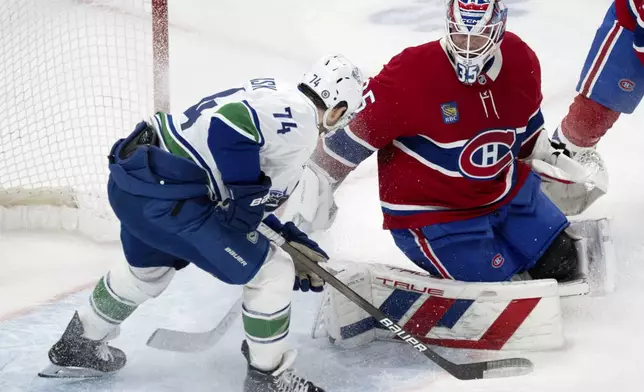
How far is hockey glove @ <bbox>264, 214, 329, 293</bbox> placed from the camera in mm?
2322

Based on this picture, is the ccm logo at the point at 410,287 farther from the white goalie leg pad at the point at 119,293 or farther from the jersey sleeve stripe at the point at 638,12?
the jersey sleeve stripe at the point at 638,12

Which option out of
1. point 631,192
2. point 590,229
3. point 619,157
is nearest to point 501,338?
point 590,229

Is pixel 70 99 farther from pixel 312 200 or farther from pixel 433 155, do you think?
pixel 433 155

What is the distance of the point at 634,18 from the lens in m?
2.98

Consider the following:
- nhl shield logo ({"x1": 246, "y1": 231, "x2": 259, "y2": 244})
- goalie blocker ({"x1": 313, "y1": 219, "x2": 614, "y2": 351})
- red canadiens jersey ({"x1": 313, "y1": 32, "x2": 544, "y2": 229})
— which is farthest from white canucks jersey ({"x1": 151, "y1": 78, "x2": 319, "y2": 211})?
goalie blocker ({"x1": 313, "y1": 219, "x2": 614, "y2": 351})

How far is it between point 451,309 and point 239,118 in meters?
0.83

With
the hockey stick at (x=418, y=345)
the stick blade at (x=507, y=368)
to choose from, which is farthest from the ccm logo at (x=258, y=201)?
the stick blade at (x=507, y=368)

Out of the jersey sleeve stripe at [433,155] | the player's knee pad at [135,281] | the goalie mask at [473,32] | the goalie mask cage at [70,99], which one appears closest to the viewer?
the player's knee pad at [135,281]

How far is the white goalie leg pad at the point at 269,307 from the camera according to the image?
2150mm


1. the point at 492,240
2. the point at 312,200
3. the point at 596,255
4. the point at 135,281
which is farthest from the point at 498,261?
the point at 135,281

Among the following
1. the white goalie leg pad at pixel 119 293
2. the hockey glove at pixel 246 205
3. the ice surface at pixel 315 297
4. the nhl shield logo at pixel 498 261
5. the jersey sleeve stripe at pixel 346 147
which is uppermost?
the hockey glove at pixel 246 205

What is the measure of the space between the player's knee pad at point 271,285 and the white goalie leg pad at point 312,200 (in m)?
0.39

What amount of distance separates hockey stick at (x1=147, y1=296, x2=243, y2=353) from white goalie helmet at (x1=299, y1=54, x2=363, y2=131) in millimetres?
652

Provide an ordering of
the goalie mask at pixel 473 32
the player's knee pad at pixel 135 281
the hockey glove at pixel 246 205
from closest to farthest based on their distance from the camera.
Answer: the hockey glove at pixel 246 205
the player's knee pad at pixel 135 281
the goalie mask at pixel 473 32
